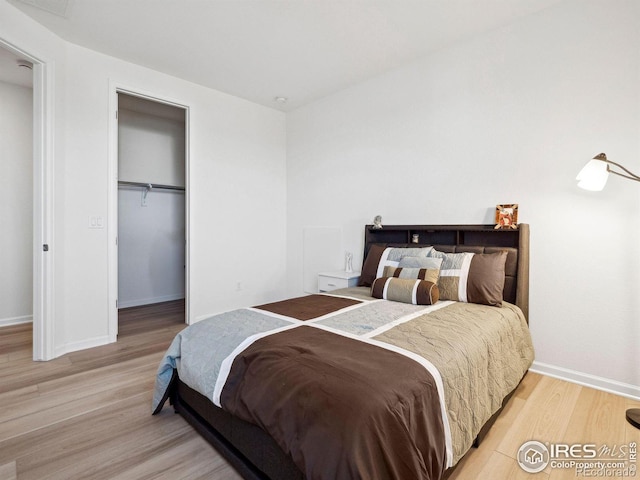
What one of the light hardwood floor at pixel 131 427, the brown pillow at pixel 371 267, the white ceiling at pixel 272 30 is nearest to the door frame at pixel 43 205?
the light hardwood floor at pixel 131 427

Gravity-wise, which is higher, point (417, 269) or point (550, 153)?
point (550, 153)

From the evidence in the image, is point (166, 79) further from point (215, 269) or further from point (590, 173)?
point (590, 173)

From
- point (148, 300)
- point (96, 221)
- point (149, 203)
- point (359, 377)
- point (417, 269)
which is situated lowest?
point (148, 300)

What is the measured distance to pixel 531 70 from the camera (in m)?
2.53

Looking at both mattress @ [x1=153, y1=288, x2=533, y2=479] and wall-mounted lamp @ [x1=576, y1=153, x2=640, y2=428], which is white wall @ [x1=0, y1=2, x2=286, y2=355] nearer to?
mattress @ [x1=153, y1=288, x2=533, y2=479]

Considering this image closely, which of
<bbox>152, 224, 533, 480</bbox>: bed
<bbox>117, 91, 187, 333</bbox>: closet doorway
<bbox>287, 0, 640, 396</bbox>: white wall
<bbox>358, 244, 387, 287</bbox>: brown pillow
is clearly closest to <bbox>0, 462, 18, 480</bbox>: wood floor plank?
<bbox>152, 224, 533, 480</bbox>: bed

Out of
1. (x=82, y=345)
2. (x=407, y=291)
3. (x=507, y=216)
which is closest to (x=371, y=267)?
(x=407, y=291)

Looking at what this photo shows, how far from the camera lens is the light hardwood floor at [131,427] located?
5.03 ft

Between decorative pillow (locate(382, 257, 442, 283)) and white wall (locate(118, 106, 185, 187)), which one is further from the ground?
white wall (locate(118, 106, 185, 187))

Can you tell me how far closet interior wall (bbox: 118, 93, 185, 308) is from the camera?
14.6 ft

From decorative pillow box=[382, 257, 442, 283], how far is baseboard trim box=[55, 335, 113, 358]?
2722 mm

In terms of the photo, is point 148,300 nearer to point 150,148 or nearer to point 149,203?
point 149,203

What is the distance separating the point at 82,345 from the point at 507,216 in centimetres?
388

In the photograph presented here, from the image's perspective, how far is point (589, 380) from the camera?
231 centimetres
